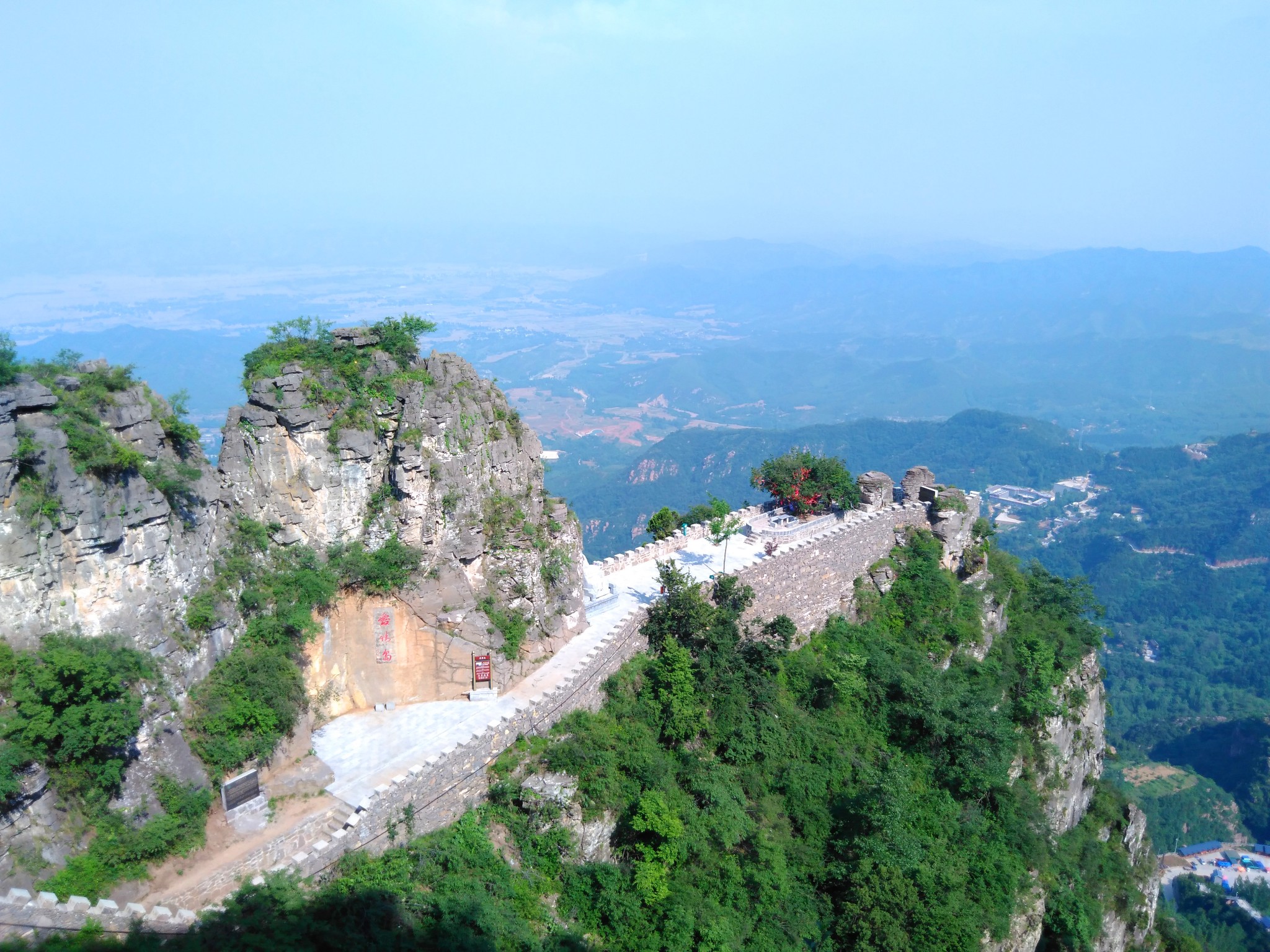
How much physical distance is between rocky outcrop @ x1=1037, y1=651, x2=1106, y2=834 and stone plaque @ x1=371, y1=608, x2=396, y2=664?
21.7 metres

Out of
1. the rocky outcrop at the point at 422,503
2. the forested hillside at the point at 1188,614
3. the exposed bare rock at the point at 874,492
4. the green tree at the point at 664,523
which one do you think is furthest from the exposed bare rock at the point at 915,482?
the forested hillside at the point at 1188,614

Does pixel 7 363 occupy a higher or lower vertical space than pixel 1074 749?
higher

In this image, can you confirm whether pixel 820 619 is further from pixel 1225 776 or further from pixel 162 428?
pixel 1225 776

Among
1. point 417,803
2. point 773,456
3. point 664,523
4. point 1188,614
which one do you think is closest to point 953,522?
point 664,523

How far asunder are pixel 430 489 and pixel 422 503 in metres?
0.43

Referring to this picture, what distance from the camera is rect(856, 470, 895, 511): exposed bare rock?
1222 inches

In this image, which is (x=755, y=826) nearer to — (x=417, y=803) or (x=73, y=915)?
(x=417, y=803)

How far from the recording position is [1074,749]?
28641 mm

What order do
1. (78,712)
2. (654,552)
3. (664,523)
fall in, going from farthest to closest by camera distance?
(664,523) → (654,552) → (78,712)

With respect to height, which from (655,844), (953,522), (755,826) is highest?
(953,522)

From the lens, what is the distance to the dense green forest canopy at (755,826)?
50.2 ft

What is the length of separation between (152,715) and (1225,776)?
9141 centimetres

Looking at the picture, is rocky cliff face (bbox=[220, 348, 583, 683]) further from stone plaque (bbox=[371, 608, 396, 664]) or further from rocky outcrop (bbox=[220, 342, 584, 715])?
stone plaque (bbox=[371, 608, 396, 664])

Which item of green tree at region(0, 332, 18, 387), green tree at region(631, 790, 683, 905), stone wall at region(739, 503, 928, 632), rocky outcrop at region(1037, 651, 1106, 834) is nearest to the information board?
green tree at region(631, 790, 683, 905)
